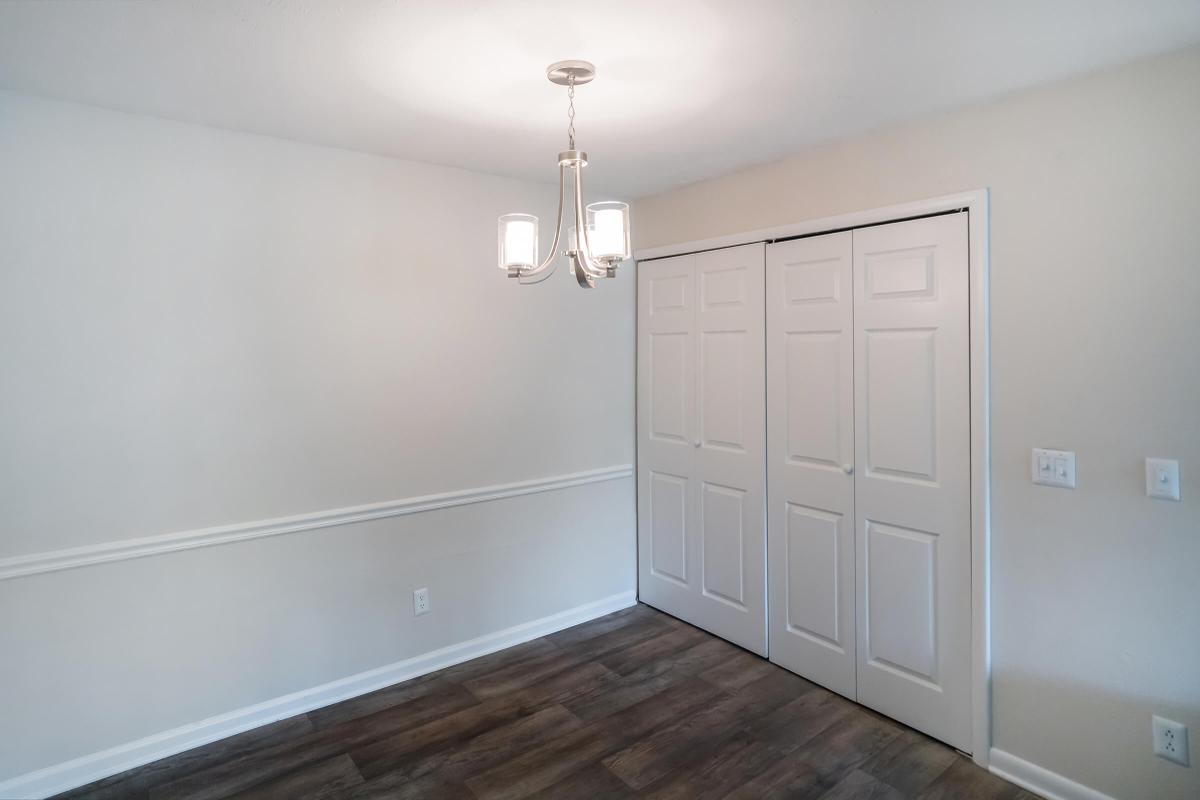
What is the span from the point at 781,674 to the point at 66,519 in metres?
2.92

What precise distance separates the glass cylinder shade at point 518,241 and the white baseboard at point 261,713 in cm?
202

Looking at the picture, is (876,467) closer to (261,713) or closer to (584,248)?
(584,248)

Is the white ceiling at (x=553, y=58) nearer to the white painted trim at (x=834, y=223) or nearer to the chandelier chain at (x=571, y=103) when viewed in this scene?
the chandelier chain at (x=571, y=103)

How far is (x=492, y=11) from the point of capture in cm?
165

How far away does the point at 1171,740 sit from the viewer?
1.93m

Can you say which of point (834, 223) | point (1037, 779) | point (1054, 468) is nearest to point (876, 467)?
point (1054, 468)

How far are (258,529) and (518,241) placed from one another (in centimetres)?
163

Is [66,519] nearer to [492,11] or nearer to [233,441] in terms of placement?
[233,441]

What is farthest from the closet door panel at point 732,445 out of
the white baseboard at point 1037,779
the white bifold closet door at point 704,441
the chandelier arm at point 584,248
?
the chandelier arm at point 584,248

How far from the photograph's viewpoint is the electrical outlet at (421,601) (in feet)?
9.80

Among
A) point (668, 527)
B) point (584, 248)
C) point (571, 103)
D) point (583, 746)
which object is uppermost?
point (571, 103)

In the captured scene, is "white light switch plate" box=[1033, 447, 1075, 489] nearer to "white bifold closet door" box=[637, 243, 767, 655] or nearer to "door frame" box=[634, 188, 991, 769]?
"door frame" box=[634, 188, 991, 769]

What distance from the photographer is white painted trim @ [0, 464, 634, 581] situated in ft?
7.16

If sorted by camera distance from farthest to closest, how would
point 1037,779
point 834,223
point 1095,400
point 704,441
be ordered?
1. point 704,441
2. point 834,223
3. point 1037,779
4. point 1095,400
